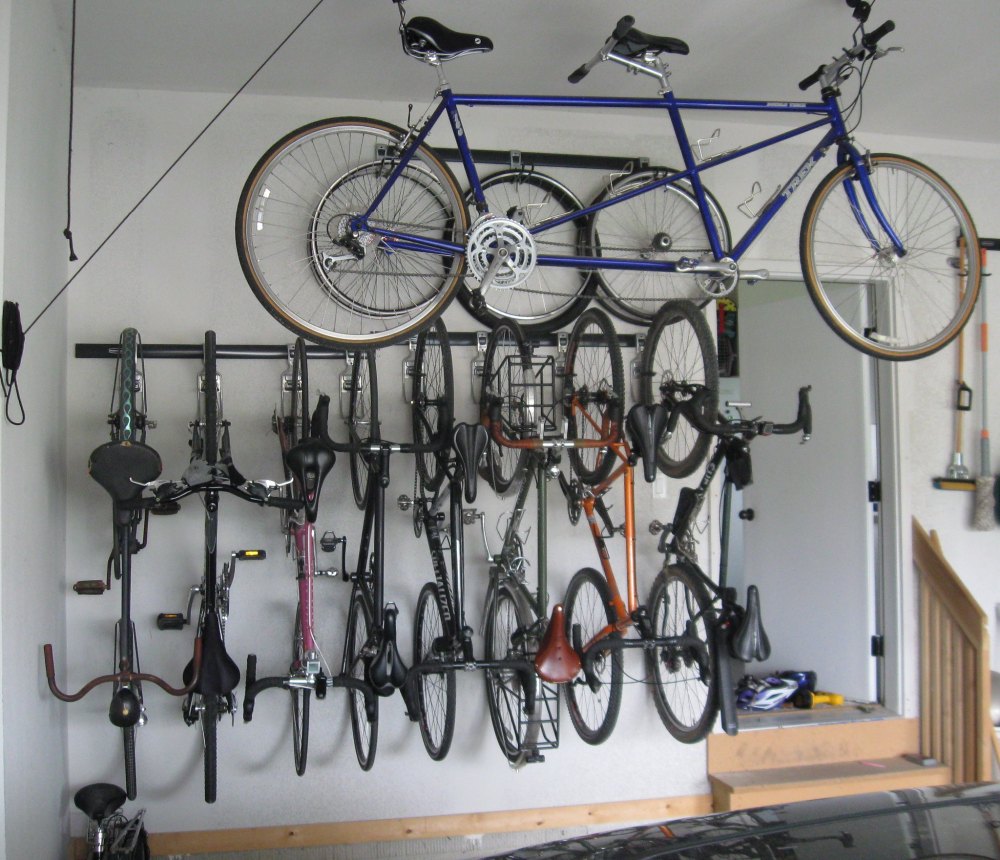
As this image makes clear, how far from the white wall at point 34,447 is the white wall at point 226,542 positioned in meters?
0.13

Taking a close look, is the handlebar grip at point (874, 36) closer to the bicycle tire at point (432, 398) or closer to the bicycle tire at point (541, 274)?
the bicycle tire at point (541, 274)

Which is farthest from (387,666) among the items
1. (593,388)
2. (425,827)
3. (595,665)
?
(593,388)

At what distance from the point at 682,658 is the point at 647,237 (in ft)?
5.55

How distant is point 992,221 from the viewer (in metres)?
3.78

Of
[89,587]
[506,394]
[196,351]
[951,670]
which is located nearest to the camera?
[89,587]

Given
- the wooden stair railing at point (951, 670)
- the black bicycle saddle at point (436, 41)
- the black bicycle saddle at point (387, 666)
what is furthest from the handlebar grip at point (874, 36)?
the black bicycle saddle at point (387, 666)

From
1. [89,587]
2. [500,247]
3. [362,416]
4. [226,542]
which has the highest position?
[500,247]

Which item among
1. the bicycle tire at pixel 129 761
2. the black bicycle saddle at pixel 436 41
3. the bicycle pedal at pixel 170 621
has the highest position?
the black bicycle saddle at pixel 436 41

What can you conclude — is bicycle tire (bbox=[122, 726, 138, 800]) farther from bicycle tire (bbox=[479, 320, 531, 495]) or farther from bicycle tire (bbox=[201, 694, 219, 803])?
bicycle tire (bbox=[479, 320, 531, 495])

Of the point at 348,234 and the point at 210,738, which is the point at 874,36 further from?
the point at 210,738

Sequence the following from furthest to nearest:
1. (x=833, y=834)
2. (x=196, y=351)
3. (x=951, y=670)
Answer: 1. (x=951, y=670)
2. (x=196, y=351)
3. (x=833, y=834)

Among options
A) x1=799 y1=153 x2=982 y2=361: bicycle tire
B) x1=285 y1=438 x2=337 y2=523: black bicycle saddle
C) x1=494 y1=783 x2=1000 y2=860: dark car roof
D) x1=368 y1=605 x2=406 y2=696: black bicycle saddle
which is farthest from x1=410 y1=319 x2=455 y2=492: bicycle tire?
x1=799 y1=153 x2=982 y2=361: bicycle tire

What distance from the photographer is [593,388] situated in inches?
130

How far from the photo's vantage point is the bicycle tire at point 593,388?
2.91 metres
